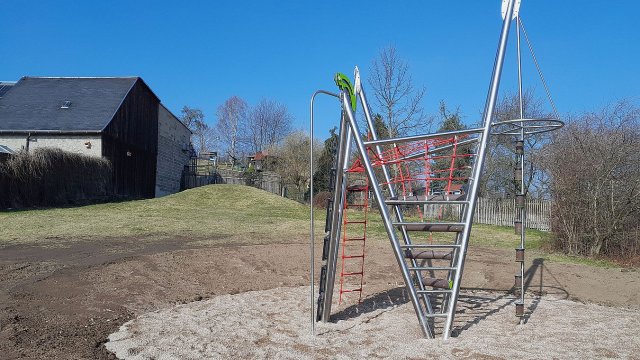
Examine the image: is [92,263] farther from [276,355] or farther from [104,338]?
[276,355]

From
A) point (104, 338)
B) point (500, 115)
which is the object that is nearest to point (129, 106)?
point (500, 115)

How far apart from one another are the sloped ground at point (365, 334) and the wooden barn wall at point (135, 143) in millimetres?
24013

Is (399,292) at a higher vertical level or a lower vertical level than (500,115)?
lower

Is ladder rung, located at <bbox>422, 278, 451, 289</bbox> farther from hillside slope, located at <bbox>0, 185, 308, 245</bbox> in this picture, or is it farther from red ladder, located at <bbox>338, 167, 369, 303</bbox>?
hillside slope, located at <bbox>0, 185, 308, 245</bbox>

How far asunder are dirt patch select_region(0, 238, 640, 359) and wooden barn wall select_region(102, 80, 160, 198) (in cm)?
1786

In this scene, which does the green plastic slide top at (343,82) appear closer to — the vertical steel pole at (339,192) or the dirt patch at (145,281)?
the vertical steel pole at (339,192)

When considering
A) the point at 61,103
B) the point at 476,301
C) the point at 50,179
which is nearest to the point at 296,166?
the point at 61,103

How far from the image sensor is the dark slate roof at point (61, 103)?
27.8m

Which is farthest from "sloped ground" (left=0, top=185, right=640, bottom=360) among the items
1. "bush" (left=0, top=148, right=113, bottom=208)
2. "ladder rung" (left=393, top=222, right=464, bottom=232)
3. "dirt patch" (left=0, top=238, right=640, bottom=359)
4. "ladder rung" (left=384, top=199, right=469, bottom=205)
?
"bush" (left=0, top=148, right=113, bottom=208)

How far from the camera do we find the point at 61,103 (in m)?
30.2

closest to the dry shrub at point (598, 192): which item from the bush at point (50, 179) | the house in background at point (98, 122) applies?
the bush at point (50, 179)

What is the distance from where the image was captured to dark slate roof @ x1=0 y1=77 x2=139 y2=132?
91.3 feet

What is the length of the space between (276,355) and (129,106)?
29.9 meters

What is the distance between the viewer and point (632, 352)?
4.85 metres
